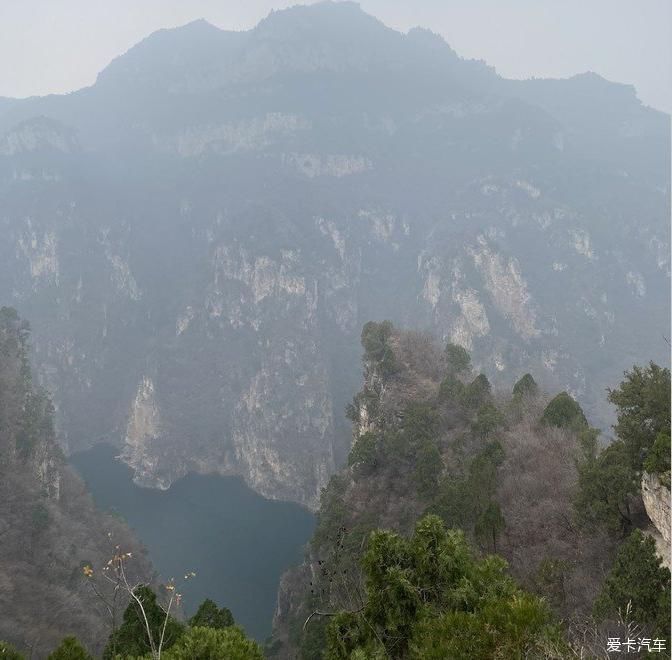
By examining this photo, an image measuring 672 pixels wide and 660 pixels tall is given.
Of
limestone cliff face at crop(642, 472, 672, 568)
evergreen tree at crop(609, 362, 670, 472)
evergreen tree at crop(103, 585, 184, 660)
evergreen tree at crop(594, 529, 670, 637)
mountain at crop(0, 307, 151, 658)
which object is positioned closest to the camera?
evergreen tree at crop(594, 529, 670, 637)

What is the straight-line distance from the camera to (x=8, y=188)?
149500 millimetres

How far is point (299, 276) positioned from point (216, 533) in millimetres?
71784

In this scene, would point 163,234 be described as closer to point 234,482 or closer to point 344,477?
point 234,482

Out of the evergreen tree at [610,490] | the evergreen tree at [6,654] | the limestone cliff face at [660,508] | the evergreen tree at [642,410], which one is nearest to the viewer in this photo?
the evergreen tree at [6,654]

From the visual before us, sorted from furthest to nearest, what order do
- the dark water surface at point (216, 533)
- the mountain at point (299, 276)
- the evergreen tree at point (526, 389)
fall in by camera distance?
the mountain at point (299, 276) → the dark water surface at point (216, 533) → the evergreen tree at point (526, 389)

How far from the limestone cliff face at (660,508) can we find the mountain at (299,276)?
237ft

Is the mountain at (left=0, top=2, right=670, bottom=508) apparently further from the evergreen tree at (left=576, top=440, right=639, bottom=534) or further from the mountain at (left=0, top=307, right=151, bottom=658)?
the evergreen tree at (left=576, top=440, right=639, bottom=534)

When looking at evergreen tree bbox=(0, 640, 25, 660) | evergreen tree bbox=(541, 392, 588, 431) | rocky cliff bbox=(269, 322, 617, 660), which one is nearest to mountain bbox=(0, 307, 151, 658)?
evergreen tree bbox=(0, 640, 25, 660)

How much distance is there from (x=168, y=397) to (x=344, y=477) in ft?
263

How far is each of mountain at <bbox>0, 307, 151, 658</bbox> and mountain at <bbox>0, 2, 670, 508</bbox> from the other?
3585cm

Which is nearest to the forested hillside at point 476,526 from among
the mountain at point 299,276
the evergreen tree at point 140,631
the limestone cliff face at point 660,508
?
the limestone cliff face at point 660,508

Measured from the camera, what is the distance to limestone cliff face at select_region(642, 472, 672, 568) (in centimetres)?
1354

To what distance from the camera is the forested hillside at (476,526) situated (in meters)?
8.59

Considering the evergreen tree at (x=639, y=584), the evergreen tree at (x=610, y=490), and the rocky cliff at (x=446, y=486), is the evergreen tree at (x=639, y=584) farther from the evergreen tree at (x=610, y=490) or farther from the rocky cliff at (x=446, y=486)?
the evergreen tree at (x=610, y=490)
